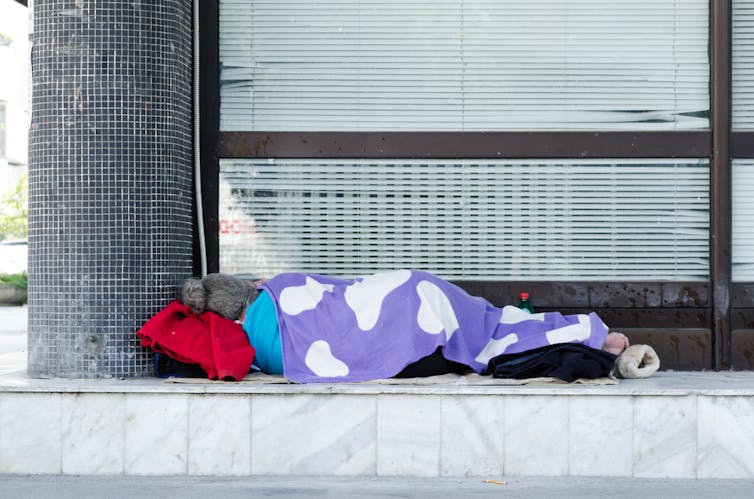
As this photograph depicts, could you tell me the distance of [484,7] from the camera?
5.78 metres

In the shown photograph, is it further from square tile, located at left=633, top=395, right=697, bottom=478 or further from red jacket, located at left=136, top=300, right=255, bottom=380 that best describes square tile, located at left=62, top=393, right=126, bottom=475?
square tile, located at left=633, top=395, right=697, bottom=478

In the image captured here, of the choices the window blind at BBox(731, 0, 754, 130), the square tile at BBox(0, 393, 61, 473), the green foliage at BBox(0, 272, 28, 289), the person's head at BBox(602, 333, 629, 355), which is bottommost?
the square tile at BBox(0, 393, 61, 473)

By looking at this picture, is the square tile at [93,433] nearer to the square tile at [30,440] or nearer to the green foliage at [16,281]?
the square tile at [30,440]

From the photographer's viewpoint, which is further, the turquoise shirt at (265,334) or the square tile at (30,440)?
the turquoise shirt at (265,334)

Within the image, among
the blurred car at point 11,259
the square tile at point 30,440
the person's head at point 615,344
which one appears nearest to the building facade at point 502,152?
the person's head at point 615,344

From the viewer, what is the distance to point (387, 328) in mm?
4867

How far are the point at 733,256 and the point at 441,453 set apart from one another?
7.09 ft

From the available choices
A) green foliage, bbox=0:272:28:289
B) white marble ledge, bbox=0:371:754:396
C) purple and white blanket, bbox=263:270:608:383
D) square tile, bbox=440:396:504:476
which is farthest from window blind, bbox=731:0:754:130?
green foliage, bbox=0:272:28:289

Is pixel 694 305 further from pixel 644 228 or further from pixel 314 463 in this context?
pixel 314 463

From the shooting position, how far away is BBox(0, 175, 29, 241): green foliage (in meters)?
37.7

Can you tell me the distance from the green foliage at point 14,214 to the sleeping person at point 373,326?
34.4 meters

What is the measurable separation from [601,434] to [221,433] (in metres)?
1.56

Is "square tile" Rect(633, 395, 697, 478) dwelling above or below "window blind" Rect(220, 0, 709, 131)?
below

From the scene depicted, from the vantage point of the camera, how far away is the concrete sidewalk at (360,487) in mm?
4211
